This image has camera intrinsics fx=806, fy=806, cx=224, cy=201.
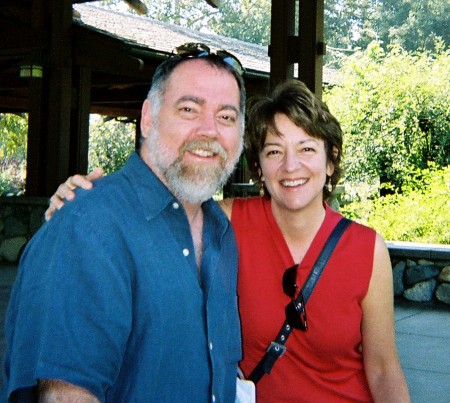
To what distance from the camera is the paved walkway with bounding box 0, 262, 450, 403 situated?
4.44m

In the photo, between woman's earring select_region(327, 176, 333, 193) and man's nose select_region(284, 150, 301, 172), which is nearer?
man's nose select_region(284, 150, 301, 172)

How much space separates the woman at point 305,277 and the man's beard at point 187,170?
0.54 meters

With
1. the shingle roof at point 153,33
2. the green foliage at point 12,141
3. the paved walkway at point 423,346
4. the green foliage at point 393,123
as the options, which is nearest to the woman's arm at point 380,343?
the paved walkway at point 423,346

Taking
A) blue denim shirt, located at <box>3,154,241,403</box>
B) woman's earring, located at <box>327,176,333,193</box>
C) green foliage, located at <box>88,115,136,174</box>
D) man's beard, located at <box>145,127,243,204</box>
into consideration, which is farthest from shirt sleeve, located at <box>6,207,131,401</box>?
green foliage, located at <box>88,115,136,174</box>

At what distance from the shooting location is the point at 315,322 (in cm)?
255

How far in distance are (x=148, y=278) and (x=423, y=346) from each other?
157 inches

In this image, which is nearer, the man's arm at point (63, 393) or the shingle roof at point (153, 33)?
the man's arm at point (63, 393)

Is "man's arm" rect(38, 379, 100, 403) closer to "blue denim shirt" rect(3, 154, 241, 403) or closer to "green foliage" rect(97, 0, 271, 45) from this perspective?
"blue denim shirt" rect(3, 154, 241, 403)

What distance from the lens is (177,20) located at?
159 ft

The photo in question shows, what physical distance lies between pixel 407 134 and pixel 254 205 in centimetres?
1219

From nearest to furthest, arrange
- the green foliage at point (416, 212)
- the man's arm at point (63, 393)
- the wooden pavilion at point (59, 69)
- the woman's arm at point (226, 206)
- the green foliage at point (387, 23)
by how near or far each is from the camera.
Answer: the man's arm at point (63, 393) → the woman's arm at point (226, 206) → the wooden pavilion at point (59, 69) → the green foliage at point (416, 212) → the green foliage at point (387, 23)

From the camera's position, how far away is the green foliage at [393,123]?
1435 centimetres

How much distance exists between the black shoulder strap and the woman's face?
18 centimetres

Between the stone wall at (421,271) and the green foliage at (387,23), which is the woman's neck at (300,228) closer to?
the stone wall at (421,271)
